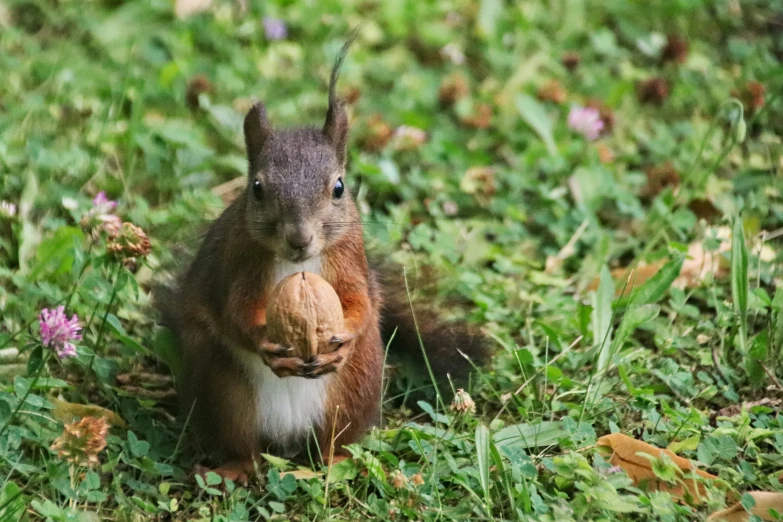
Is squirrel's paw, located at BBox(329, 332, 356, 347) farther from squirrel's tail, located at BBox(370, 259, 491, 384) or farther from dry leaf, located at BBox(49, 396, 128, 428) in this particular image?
dry leaf, located at BBox(49, 396, 128, 428)

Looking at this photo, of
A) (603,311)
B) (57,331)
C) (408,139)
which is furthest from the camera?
(408,139)

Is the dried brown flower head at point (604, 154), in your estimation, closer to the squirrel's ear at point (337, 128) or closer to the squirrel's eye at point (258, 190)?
the squirrel's ear at point (337, 128)

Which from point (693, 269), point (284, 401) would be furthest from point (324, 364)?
point (693, 269)

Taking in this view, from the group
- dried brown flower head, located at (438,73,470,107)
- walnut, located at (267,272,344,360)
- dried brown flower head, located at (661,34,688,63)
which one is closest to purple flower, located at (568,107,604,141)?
dried brown flower head, located at (438,73,470,107)

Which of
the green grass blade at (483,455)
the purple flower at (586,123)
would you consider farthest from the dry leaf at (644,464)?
the purple flower at (586,123)

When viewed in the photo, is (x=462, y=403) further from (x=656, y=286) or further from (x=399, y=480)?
(x=656, y=286)
